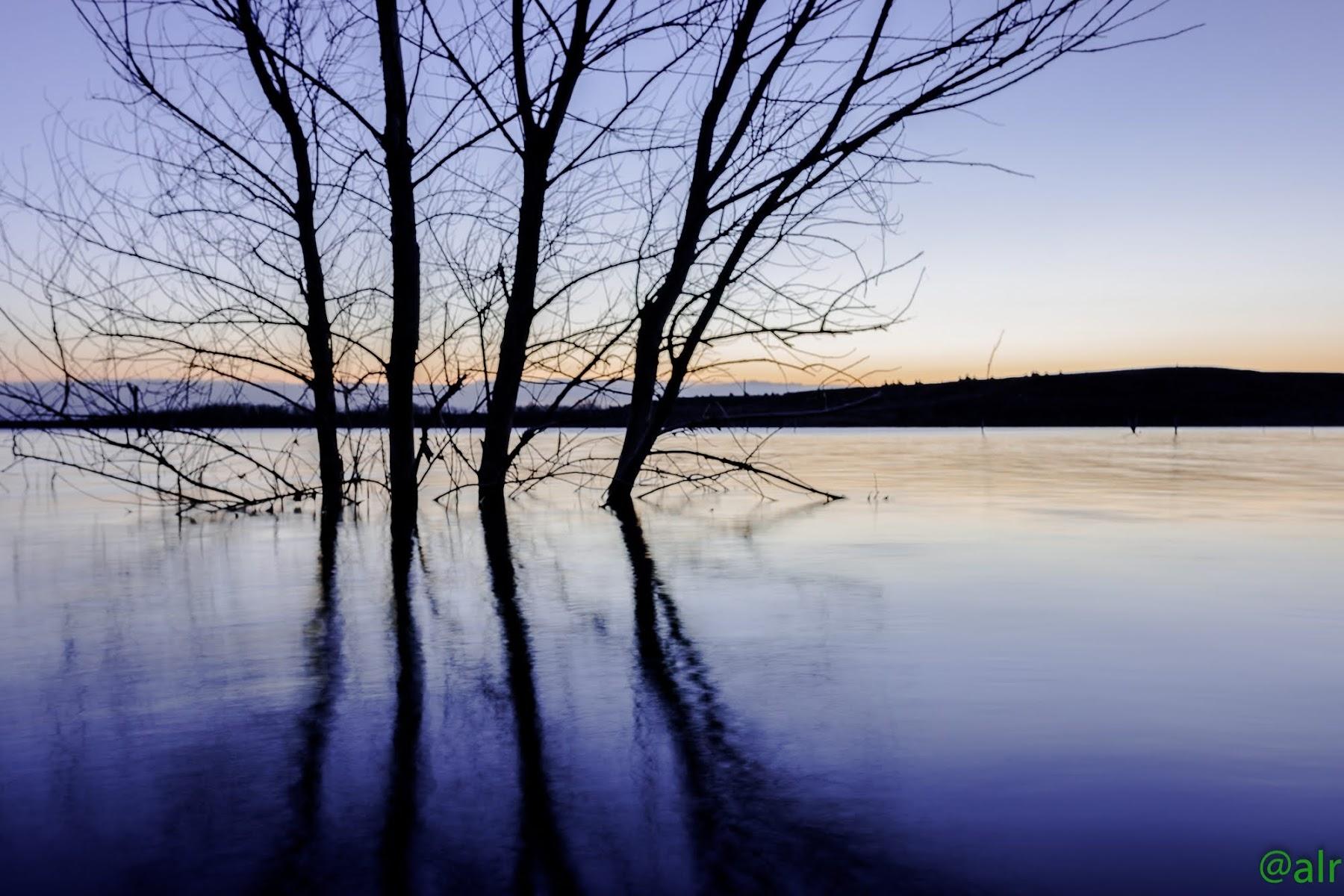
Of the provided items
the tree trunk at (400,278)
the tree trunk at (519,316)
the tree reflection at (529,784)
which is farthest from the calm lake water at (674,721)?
the tree trunk at (519,316)

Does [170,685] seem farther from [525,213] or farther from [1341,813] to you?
[525,213]

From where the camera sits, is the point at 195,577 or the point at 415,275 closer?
the point at 195,577

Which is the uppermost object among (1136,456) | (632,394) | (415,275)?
(415,275)

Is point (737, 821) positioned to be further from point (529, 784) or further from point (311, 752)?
point (311, 752)

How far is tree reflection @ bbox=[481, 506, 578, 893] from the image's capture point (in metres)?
2.34

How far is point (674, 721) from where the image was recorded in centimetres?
347

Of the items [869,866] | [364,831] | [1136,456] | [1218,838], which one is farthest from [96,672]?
[1136,456]

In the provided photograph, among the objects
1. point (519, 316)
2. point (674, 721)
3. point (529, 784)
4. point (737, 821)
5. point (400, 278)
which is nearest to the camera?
point (737, 821)

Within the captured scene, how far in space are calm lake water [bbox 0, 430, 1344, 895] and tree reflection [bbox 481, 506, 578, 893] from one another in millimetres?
10

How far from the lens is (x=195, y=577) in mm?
6809

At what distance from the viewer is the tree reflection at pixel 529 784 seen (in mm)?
2342

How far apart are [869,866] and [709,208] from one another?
8.40 meters

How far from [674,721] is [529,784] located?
0.71 metres

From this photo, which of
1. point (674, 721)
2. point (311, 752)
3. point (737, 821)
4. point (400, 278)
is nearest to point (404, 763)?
point (311, 752)
